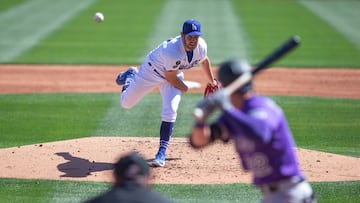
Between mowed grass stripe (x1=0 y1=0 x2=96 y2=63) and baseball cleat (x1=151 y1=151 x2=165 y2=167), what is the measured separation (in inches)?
435

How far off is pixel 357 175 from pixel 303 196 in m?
4.24

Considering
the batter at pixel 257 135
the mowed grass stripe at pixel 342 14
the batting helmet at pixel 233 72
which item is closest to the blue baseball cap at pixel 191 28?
the batter at pixel 257 135

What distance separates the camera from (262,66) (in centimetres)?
579

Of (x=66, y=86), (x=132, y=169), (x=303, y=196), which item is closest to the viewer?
(x=132, y=169)

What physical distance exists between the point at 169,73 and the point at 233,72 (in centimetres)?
446

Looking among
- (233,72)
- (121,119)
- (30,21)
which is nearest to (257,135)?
(233,72)

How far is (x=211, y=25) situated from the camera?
26734 mm

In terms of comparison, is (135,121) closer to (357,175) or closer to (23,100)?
(23,100)

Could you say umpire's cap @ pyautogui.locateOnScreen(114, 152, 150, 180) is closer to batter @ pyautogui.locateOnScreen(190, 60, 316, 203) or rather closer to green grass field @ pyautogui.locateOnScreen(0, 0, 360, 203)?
batter @ pyautogui.locateOnScreen(190, 60, 316, 203)

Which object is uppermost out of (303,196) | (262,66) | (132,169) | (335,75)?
(262,66)

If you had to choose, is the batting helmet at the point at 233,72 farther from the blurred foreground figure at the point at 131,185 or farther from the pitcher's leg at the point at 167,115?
the pitcher's leg at the point at 167,115

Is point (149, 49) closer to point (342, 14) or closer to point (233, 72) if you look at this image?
point (342, 14)

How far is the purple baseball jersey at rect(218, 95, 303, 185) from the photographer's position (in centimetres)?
529

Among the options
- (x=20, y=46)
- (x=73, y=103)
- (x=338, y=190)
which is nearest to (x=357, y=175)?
(x=338, y=190)
